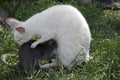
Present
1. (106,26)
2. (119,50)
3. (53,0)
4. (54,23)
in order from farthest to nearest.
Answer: (53,0) < (106,26) < (119,50) < (54,23)

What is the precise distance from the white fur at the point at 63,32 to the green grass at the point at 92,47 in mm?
188

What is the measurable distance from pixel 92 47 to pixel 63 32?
1124mm

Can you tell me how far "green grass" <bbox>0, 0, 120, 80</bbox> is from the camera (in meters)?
5.16

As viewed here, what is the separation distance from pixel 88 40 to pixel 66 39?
0.99 feet

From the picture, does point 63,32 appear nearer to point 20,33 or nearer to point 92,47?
point 20,33

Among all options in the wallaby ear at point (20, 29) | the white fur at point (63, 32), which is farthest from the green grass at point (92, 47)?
the wallaby ear at point (20, 29)

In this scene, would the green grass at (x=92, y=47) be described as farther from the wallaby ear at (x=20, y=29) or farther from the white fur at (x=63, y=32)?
the wallaby ear at (x=20, y=29)

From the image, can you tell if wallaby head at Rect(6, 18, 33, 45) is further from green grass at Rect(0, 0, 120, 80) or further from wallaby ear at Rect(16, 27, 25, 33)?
green grass at Rect(0, 0, 120, 80)

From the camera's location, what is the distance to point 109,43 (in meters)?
6.21

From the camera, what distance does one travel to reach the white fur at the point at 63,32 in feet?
17.2

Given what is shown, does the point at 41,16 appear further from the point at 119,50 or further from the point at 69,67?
the point at 119,50

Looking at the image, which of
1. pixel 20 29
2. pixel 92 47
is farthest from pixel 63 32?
pixel 92 47

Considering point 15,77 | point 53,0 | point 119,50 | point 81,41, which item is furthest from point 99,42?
point 53,0

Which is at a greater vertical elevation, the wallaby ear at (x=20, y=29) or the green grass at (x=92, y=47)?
the wallaby ear at (x=20, y=29)
